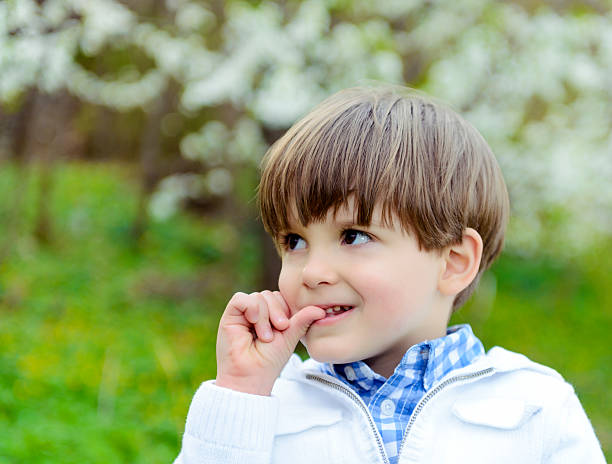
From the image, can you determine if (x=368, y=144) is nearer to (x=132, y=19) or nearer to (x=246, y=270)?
(x=132, y=19)

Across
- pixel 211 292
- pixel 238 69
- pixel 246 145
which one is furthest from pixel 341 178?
pixel 211 292

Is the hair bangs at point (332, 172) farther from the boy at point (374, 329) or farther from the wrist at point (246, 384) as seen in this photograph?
the wrist at point (246, 384)

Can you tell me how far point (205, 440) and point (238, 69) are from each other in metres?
2.63

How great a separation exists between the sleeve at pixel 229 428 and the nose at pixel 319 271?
0.90 ft

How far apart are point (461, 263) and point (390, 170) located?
308mm

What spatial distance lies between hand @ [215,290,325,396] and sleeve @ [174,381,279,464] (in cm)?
4

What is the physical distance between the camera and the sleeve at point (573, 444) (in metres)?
1.57

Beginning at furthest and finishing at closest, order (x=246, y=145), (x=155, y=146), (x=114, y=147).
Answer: (x=114, y=147), (x=155, y=146), (x=246, y=145)

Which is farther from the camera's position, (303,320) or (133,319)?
(133,319)

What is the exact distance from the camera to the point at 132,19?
14.1ft

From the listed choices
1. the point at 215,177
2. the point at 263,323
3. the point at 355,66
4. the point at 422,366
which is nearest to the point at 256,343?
the point at 263,323

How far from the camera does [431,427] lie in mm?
1593

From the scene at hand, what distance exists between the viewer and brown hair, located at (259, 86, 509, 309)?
1598mm

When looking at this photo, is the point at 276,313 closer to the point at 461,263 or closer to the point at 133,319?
the point at 461,263
